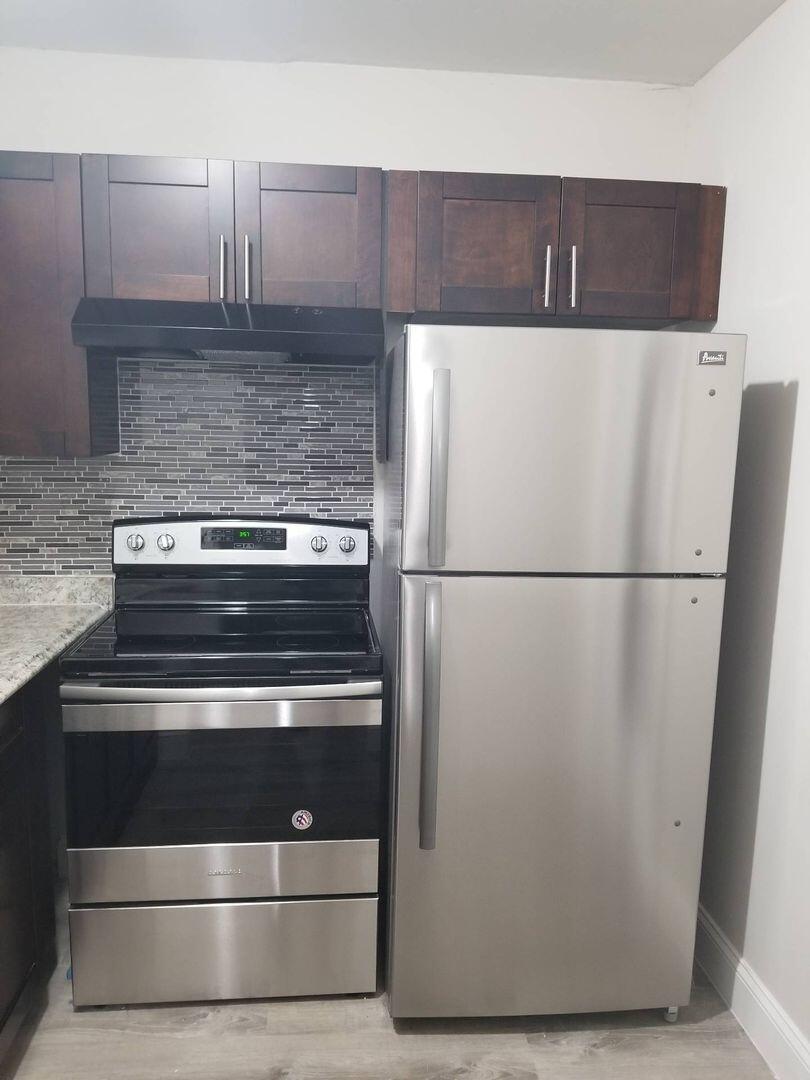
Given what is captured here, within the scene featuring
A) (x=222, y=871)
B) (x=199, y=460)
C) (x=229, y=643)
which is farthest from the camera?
(x=199, y=460)

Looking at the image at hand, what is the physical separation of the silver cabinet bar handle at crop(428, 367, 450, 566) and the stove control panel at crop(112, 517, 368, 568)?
0.59 meters

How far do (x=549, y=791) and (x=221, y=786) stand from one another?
777 millimetres

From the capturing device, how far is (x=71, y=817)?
1.79 meters

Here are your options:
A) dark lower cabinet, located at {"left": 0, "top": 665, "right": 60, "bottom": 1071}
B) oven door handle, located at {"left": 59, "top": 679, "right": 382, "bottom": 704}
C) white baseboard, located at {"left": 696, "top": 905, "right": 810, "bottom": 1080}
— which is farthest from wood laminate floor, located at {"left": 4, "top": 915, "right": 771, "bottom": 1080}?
oven door handle, located at {"left": 59, "top": 679, "right": 382, "bottom": 704}

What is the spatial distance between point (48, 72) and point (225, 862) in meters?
2.18

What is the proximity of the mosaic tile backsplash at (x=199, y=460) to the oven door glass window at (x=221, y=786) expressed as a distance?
2.60 ft

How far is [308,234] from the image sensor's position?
78.5 inches

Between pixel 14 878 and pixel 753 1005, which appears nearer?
pixel 14 878

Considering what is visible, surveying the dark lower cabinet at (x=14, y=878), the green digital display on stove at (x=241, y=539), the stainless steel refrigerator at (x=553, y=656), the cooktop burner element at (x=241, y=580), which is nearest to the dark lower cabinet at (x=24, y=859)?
the dark lower cabinet at (x=14, y=878)

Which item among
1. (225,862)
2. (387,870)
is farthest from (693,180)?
(225,862)

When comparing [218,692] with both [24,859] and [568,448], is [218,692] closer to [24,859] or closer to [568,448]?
[24,859]

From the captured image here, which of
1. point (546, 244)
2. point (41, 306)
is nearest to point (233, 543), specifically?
point (41, 306)

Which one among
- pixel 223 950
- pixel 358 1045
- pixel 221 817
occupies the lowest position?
pixel 358 1045

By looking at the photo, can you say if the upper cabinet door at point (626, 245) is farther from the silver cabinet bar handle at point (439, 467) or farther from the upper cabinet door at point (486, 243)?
the silver cabinet bar handle at point (439, 467)
